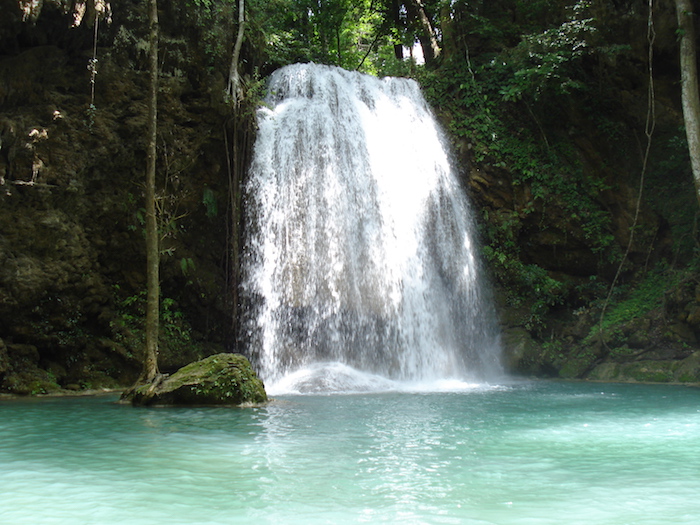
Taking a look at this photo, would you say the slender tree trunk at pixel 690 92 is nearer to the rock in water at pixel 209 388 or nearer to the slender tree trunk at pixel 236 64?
the rock in water at pixel 209 388

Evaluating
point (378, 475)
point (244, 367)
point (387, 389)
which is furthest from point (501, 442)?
point (387, 389)

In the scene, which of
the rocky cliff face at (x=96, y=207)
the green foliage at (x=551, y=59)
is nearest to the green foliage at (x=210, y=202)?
the rocky cliff face at (x=96, y=207)

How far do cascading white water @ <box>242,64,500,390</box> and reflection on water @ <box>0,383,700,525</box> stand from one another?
455 cm

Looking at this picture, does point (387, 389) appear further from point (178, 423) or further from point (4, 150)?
point (4, 150)

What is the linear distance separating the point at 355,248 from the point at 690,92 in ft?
24.5

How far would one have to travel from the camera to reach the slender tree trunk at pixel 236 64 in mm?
13625

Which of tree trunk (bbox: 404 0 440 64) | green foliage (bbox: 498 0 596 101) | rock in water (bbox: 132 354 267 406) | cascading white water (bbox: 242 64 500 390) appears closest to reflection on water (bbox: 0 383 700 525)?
rock in water (bbox: 132 354 267 406)

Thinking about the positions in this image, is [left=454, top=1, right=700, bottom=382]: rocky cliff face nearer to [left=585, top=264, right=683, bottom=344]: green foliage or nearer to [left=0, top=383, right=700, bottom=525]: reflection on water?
[left=585, top=264, right=683, bottom=344]: green foliage

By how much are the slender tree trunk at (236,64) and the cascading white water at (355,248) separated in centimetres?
122

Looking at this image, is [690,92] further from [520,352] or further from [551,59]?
[520,352]

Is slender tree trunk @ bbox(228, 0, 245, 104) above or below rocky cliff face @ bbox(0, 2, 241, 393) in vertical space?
above

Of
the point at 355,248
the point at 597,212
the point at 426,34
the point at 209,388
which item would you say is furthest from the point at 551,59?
the point at 209,388

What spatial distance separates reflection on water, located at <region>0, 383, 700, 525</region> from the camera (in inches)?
132

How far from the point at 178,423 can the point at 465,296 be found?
9264 mm
